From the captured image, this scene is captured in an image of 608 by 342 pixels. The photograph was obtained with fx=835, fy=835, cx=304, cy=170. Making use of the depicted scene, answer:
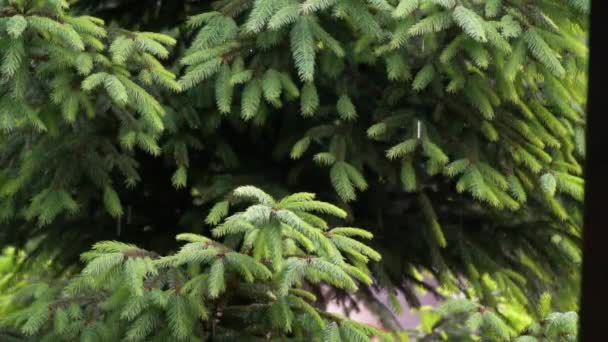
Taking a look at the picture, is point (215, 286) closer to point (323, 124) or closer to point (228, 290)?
point (228, 290)

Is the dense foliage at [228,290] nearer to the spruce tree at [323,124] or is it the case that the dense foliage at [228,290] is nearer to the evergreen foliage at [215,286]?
the evergreen foliage at [215,286]

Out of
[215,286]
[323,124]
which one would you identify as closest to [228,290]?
[215,286]

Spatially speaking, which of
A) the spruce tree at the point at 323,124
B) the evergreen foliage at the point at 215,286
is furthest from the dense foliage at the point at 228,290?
the spruce tree at the point at 323,124

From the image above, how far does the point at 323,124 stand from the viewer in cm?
390

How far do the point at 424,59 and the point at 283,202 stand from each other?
3.57 ft

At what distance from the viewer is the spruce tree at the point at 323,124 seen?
3232mm

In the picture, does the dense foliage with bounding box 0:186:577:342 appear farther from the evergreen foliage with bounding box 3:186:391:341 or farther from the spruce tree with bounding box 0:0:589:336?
the spruce tree with bounding box 0:0:589:336

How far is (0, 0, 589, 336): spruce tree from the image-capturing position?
3232 millimetres

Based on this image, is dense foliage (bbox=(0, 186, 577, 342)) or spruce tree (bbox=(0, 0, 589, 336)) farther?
spruce tree (bbox=(0, 0, 589, 336))

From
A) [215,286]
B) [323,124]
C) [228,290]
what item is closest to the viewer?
[215,286]

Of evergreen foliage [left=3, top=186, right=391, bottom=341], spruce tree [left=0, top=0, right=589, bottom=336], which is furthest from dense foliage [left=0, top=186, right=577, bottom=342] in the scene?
spruce tree [left=0, top=0, right=589, bottom=336]

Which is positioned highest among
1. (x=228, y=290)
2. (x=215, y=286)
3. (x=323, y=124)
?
(x=323, y=124)

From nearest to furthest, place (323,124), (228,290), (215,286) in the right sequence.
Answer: (215,286) < (228,290) < (323,124)

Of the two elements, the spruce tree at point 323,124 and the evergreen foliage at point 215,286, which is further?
the spruce tree at point 323,124
